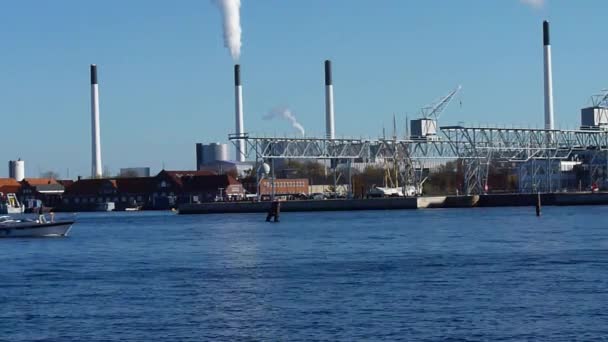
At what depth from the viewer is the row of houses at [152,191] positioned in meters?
162

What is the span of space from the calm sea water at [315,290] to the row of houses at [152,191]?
104 metres

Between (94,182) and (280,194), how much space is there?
25974 millimetres

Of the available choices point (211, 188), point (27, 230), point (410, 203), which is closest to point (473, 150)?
point (410, 203)

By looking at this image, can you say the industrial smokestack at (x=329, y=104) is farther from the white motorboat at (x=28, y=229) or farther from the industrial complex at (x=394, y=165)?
the white motorboat at (x=28, y=229)

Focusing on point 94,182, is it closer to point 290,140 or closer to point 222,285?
point 290,140

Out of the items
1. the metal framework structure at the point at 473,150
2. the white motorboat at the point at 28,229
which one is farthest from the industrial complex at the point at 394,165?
the white motorboat at the point at 28,229

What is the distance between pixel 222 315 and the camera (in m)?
29.2

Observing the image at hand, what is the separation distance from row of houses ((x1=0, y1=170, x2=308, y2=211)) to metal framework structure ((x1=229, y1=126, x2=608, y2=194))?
2592cm

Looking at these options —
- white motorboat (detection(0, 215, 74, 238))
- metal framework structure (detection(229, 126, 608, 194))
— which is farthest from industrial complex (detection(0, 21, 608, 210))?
white motorboat (detection(0, 215, 74, 238))

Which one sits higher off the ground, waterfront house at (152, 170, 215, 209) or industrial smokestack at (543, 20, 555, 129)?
industrial smokestack at (543, 20, 555, 129)

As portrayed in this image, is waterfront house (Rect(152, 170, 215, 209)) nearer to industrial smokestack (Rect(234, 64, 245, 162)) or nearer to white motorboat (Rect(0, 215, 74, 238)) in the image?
industrial smokestack (Rect(234, 64, 245, 162))

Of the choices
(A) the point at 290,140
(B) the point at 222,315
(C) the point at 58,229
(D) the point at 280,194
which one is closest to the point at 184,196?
(D) the point at 280,194

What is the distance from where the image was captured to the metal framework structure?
130 meters

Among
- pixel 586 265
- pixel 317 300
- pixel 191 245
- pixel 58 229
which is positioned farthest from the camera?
pixel 58 229
